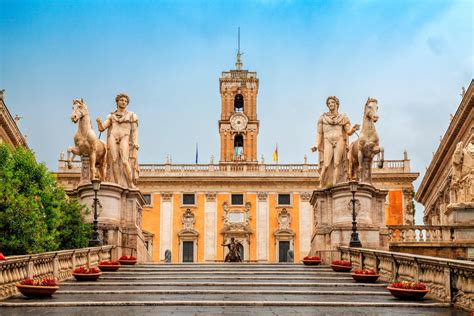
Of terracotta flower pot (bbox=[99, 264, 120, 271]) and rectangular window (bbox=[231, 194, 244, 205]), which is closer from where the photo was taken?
terracotta flower pot (bbox=[99, 264, 120, 271])

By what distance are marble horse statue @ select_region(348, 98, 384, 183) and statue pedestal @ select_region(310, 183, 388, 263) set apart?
23.3 inches

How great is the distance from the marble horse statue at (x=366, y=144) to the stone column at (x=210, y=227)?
40.8 metres

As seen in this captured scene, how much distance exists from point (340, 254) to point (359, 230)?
1.26m

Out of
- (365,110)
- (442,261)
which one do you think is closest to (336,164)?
(365,110)

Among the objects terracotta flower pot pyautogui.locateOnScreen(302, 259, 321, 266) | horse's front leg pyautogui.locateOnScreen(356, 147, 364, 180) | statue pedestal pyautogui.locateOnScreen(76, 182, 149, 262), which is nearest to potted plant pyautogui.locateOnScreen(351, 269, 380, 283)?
terracotta flower pot pyautogui.locateOnScreen(302, 259, 321, 266)

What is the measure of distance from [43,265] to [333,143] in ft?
41.6

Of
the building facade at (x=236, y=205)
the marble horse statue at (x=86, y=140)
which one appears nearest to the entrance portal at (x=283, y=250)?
the building facade at (x=236, y=205)

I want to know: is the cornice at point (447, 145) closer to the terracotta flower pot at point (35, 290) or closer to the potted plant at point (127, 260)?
the potted plant at point (127, 260)

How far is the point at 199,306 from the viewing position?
12.8 meters

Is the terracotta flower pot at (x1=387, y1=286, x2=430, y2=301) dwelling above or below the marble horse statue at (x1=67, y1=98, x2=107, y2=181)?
below

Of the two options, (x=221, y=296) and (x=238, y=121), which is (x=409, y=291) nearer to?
(x=221, y=296)

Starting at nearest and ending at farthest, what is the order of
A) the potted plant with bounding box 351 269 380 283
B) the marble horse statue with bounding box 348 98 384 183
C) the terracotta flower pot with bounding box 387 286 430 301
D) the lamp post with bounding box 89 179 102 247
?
1. the terracotta flower pot with bounding box 387 286 430 301
2. the potted plant with bounding box 351 269 380 283
3. the lamp post with bounding box 89 179 102 247
4. the marble horse statue with bounding box 348 98 384 183

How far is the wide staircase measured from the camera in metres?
12.2

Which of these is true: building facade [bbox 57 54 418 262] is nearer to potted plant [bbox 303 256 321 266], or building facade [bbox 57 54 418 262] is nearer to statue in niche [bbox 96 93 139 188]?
statue in niche [bbox 96 93 139 188]
